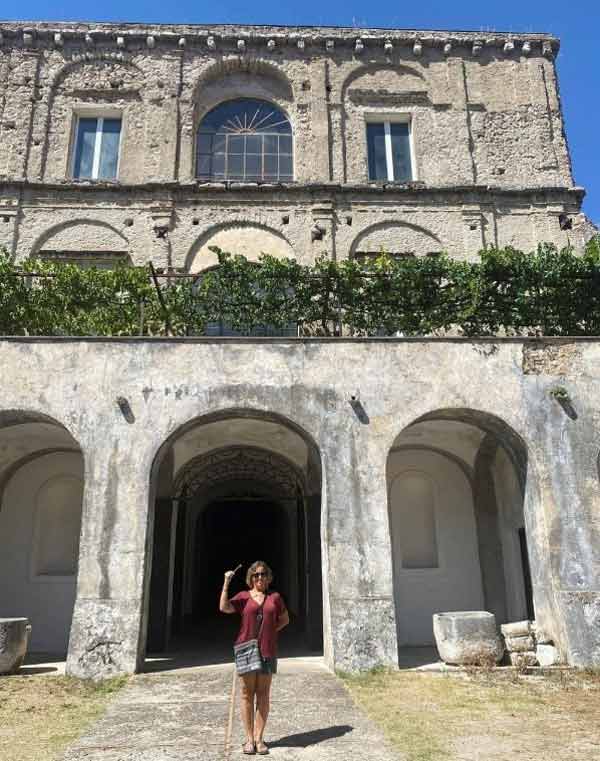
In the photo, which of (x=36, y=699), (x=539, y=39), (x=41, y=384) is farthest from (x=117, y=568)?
(x=539, y=39)

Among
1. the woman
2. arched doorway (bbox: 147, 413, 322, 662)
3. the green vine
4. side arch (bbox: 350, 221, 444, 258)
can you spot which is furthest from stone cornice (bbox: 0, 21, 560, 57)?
the woman

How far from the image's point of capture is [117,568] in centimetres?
972

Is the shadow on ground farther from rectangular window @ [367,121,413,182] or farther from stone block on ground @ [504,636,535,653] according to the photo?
rectangular window @ [367,121,413,182]

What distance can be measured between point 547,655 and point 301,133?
16267mm

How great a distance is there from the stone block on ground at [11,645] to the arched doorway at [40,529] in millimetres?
2748

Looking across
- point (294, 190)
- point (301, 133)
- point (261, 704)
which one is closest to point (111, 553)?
point (261, 704)

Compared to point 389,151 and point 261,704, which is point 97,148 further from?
point 261,704

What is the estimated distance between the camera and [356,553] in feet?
32.5

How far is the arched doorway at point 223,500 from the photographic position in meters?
12.0

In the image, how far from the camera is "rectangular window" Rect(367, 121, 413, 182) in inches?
797

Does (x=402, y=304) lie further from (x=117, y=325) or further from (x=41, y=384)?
(x=41, y=384)

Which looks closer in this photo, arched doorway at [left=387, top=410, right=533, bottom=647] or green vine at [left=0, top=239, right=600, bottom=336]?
arched doorway at [left=387, top=410, right=533, bottom=647]

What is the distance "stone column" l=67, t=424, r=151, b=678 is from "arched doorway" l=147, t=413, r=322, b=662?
622 mm

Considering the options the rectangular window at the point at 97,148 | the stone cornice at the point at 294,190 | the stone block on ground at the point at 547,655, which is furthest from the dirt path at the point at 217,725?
the rectangular window at the point at 97,148
